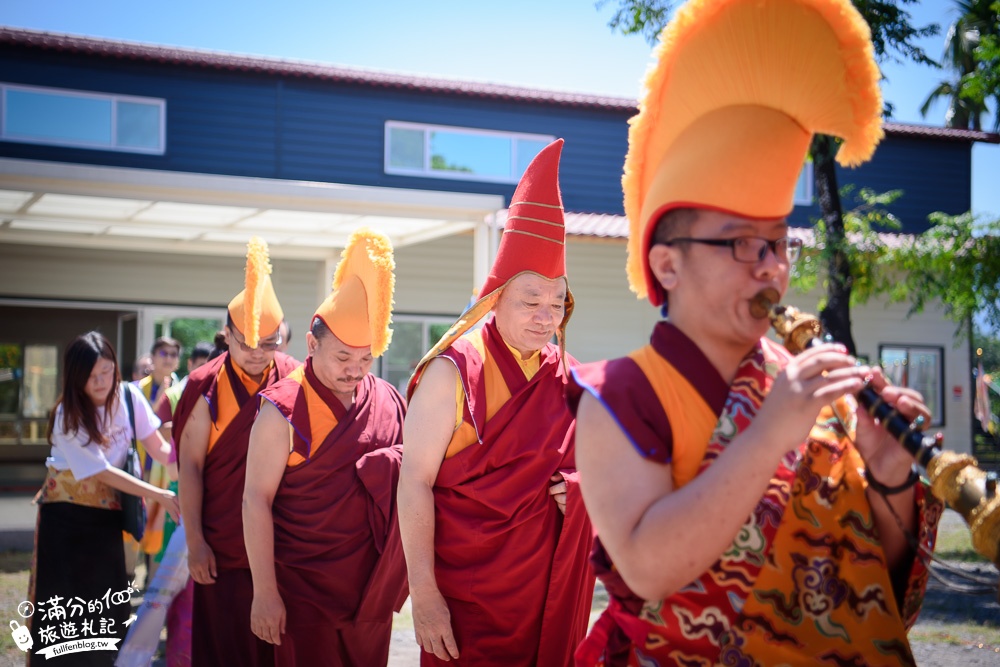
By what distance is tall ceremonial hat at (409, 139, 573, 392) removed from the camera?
334 cm

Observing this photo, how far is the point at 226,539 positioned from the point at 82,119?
1175cm

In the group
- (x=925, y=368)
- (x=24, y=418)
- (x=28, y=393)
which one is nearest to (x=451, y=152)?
(x=28, y=393)

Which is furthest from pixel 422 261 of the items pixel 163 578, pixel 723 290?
pixel 723 290

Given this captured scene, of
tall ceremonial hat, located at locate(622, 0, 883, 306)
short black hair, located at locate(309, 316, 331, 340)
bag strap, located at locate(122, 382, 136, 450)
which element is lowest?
bag strap, located at locate(122, 382, 136, 450)

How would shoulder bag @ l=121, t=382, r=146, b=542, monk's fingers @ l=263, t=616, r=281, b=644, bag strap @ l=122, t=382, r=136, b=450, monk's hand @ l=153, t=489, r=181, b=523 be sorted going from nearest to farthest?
monk's fingers @ l=263, t=616, r=281, b=644, monk's hand @ l=153, t=489, r=181, b=523, shoulder bag @ l=121, t=382, r=146, b=542, bag strap @ l=122, t=382, r=136, b=450

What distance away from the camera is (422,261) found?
48.0 ft

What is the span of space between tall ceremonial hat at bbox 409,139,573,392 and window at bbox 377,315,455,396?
1125 centimetres

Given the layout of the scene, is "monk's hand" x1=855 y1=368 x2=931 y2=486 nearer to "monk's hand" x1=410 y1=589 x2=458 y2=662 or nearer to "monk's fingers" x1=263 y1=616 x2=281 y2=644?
"monk's hand" x1=410 y1=589 x2=458 y2=662

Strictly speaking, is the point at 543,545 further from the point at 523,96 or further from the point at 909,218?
the point at 909,218

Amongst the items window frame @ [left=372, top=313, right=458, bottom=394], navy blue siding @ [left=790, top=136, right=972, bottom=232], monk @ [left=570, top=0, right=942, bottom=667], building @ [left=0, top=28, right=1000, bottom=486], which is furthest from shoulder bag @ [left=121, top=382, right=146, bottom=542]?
navy blue siding @ [left=790, top=136, right=972, bottom=232]

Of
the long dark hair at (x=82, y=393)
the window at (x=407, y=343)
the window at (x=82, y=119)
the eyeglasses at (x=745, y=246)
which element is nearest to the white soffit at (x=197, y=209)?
the window at (x=82, y=119)

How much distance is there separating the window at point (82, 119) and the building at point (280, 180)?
22mm

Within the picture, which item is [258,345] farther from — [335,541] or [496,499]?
[496,499]

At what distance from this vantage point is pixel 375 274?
419 centimetres
